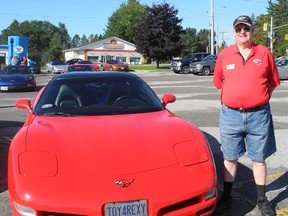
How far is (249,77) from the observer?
3.76 meters

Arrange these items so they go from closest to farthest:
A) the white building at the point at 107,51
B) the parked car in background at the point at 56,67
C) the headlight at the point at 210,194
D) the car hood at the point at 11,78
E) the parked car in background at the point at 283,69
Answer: the headlight at the point at 210,194
the car hood at the point at 11,78
the parked car in background at the point at 283,69
the parked car in background at the point at 56,67
the white building at the point at 107,51

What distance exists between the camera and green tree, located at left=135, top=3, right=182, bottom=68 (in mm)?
48938

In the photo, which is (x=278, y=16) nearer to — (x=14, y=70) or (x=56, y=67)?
(x=56, y=67)

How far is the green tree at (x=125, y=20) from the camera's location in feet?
331

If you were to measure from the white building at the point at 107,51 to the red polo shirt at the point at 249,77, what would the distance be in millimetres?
77388

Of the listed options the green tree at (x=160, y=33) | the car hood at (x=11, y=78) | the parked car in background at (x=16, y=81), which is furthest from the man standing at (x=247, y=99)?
the green tree at (x=160, y=33)

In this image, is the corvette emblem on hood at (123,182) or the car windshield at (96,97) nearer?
the corvette emblem on hood at (123,182)

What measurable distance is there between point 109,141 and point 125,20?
101 m

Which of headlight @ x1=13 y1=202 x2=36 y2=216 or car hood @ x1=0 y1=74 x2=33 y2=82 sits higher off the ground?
car hood @ x1=0 y1=74 x2=33 y2=82

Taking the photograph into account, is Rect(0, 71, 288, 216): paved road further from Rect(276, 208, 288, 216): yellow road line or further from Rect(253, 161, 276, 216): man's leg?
Rect(253, 161, 276, 216): man's leg

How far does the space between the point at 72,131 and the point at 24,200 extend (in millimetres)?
961

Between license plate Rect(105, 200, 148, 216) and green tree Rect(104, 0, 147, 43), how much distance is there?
98.3 metres

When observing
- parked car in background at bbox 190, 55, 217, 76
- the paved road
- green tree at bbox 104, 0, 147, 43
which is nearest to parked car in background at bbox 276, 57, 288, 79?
parked car in background at bbox 190, 55, 217, 76

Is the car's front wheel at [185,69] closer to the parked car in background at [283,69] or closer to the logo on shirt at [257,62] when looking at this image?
the parked car in background at [283,69]
